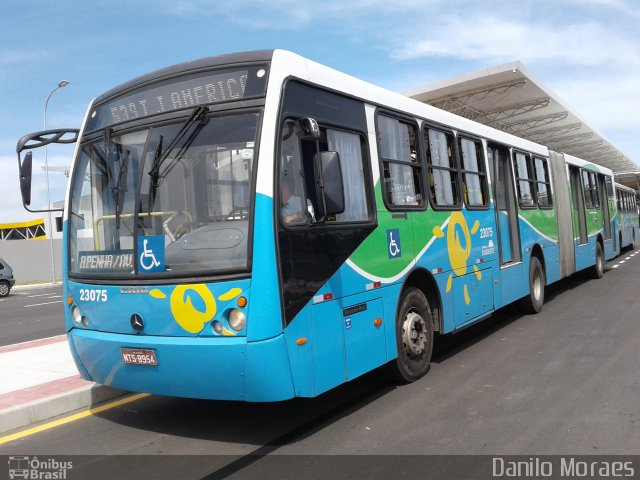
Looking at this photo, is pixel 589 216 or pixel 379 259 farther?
pixel 589 216

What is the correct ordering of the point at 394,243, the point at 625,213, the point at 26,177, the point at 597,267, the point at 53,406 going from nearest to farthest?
the point at 26,177, the point at 53,406, the point at 394,243, the point at 597,267, the point at 625,213

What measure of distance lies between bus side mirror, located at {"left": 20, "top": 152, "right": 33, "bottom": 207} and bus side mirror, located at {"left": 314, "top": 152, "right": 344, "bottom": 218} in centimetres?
281

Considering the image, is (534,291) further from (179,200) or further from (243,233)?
(179,200)

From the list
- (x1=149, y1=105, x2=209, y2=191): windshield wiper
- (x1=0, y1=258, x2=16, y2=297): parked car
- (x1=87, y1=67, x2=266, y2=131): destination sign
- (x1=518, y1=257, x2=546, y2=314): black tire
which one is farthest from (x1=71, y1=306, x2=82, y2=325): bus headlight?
(x1=0, y1=258, x2=16, y2=297): parked car

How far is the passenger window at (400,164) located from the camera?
5945mm

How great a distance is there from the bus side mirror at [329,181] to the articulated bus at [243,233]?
11 millimetres

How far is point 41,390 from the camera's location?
6.15 m

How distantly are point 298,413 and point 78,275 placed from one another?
2.33 meters

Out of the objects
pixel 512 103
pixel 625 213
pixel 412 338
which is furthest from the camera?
pixel 512 103

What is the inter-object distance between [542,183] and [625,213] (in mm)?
12710

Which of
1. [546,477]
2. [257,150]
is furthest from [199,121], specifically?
[546,477]

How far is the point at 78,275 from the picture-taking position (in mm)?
5219

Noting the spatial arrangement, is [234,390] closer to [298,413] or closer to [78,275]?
[298,413]

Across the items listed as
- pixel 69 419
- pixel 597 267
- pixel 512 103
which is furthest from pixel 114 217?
pixel 512 103
